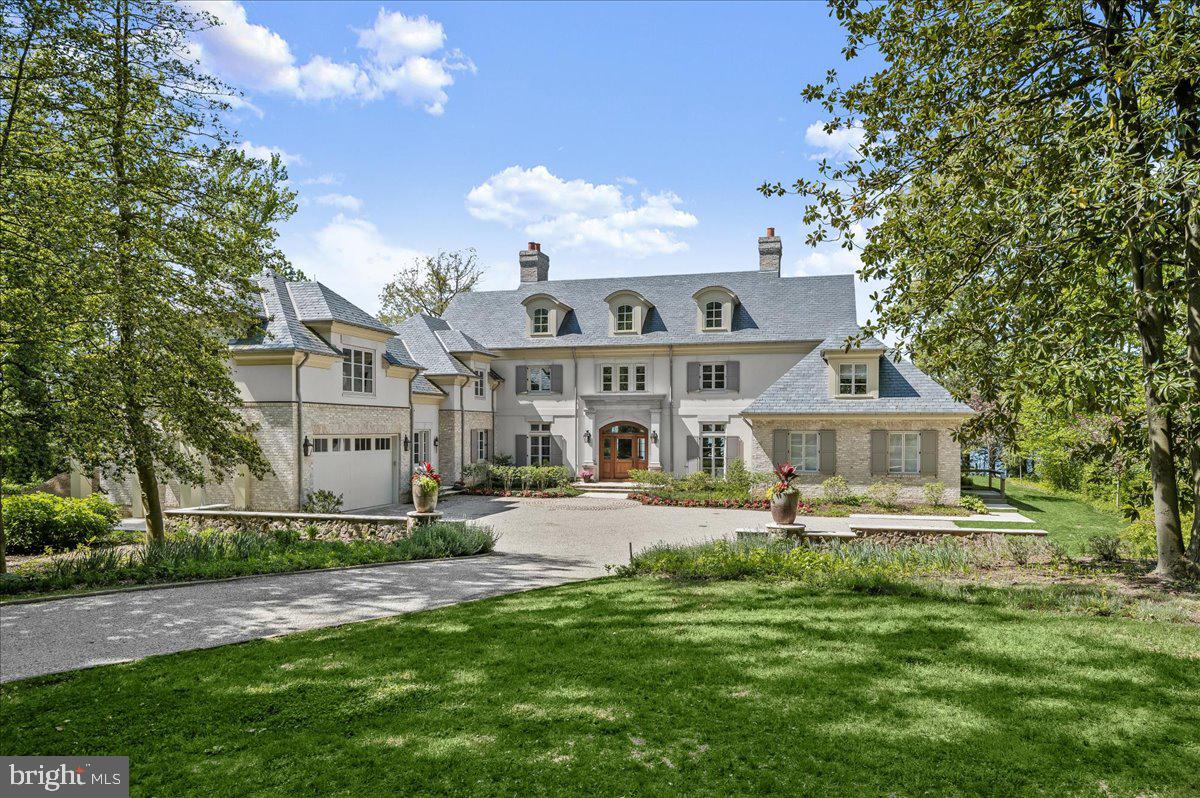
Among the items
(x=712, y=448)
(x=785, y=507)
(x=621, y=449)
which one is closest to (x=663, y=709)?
(x=785, y=507)

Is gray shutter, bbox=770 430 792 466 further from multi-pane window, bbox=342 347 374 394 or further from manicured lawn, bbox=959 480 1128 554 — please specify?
multi-pane window, bbox=342 347 374 394

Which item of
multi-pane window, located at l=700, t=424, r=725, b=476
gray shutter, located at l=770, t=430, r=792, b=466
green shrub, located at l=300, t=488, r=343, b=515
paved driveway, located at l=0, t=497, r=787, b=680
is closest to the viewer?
paved driveway, located at l=0, t=497, r=787, b=680

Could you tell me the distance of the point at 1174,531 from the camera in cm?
952

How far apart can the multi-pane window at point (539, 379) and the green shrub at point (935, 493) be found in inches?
609

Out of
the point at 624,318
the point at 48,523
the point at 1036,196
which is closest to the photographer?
the point at 1036,196

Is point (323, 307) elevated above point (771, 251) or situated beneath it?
situated beneath

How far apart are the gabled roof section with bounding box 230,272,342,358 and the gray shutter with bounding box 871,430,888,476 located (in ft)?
57.1

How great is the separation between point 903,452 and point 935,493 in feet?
5.46

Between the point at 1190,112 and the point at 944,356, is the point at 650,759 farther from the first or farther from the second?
the point at 1190,112

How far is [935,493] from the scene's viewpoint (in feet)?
73.1

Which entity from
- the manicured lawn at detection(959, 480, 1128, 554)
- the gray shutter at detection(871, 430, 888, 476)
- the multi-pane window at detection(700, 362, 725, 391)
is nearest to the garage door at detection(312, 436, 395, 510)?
the multi-pane window at detection(700, 362, 725, 391)

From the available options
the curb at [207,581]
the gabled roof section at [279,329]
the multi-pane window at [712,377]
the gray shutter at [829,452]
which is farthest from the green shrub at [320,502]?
the gray shutter at [829,452]

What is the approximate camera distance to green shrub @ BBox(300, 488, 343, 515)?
19.1m

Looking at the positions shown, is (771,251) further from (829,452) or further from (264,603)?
(264,603)
